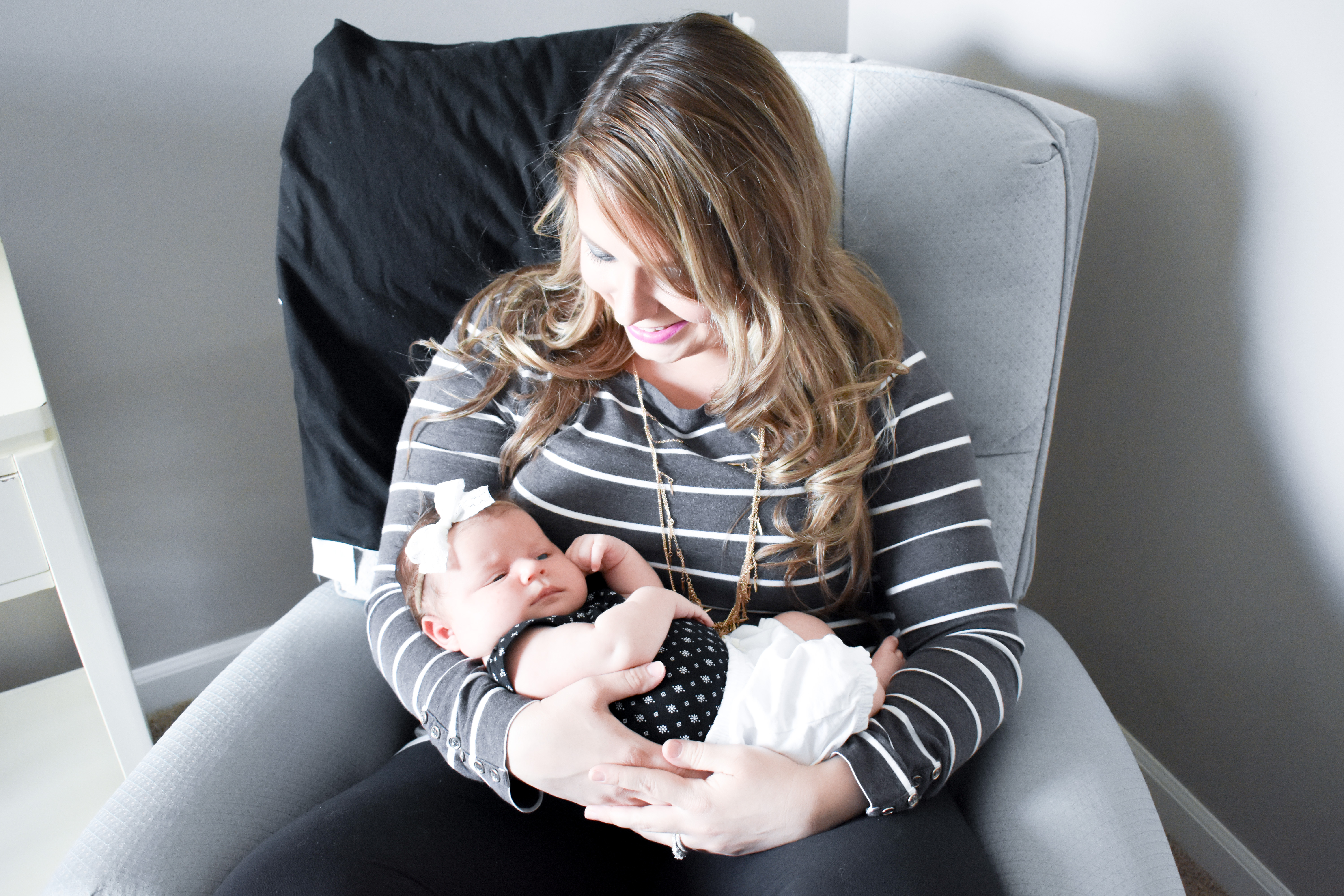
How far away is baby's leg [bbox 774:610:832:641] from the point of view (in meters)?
0.91

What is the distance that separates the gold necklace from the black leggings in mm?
242

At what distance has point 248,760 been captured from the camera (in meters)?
0.86

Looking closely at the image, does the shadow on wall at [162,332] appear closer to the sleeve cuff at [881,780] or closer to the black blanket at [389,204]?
the black blanket at [389,204]

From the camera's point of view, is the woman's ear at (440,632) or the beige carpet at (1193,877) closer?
the woman's ear at (440,632)

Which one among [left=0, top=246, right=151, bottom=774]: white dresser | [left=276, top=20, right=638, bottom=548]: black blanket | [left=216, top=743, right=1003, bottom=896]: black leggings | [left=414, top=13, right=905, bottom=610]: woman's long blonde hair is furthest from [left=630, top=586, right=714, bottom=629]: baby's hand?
[left=0, top=246, right=151, bottom=774]: white dresser

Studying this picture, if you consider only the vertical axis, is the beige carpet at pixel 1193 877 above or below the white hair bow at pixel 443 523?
below

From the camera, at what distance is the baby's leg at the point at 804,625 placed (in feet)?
2.98

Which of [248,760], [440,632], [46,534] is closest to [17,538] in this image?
[46,534]

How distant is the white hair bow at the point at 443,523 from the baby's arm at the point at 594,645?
11 centimetres

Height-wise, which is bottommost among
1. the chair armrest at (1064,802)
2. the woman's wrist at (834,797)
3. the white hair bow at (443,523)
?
the chair armrest at (1064,802)

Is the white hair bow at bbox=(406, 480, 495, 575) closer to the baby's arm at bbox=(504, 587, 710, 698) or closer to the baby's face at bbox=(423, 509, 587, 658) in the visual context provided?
the baby's face at bbox=(423, 509, 587, 658)

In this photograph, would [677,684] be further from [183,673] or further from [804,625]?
[183,673]

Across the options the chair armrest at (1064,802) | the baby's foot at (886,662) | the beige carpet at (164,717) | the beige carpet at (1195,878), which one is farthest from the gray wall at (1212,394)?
the beige carpet at (164,717)

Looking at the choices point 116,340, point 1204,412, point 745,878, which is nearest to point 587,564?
point 745,878
